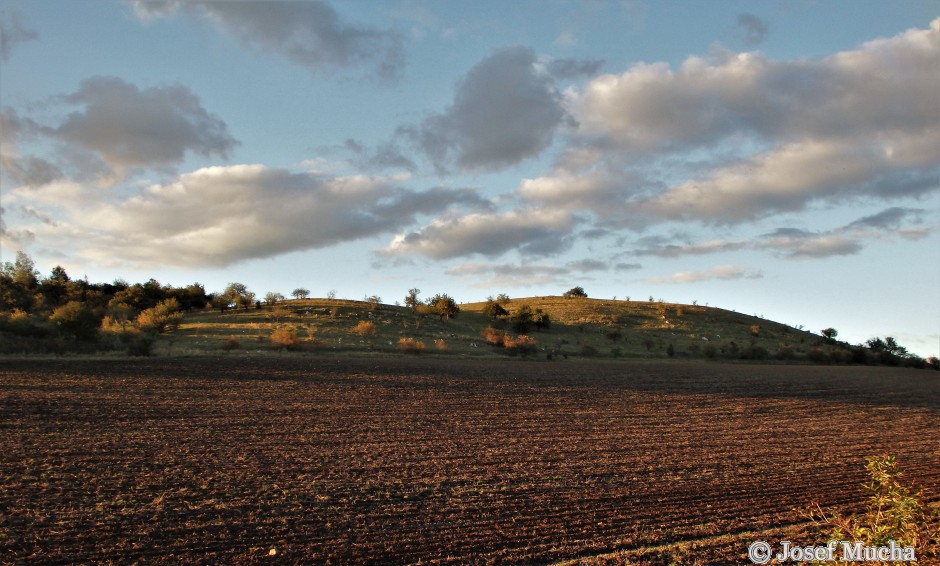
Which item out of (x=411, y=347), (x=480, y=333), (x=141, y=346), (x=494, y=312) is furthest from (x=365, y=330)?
(x=494, y=312)

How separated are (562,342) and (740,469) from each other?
182ft

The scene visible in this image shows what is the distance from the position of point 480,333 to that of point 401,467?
59.3 metres

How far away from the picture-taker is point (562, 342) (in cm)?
7112

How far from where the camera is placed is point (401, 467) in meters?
14.8

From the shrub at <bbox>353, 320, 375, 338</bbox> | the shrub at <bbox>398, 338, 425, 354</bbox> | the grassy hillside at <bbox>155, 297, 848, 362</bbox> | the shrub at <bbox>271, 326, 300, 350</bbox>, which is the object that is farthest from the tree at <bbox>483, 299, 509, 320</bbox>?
the shrub at <bbox>271, 326, 300, 350</bbox>

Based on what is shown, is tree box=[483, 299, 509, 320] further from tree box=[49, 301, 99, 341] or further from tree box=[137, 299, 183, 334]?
tree box=[49, 301, 99, 341]

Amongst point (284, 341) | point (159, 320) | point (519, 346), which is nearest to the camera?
point (284, 341)

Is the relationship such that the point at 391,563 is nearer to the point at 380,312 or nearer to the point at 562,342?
the point at 562,342

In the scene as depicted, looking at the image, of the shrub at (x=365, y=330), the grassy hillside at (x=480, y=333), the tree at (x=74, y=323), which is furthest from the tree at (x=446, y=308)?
the tree at (x=74, y=323)

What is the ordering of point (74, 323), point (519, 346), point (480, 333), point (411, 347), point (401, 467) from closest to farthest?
point (401, 467), point (74, 323), point (411, 347), point (519, 346), point (480, 333)

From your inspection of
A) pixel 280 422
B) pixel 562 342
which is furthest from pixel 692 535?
pixel 562 342

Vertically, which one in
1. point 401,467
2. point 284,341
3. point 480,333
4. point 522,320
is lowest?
point 401,467

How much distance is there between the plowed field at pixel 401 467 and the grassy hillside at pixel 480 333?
2285cm

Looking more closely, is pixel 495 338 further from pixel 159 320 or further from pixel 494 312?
pixel 159 320
